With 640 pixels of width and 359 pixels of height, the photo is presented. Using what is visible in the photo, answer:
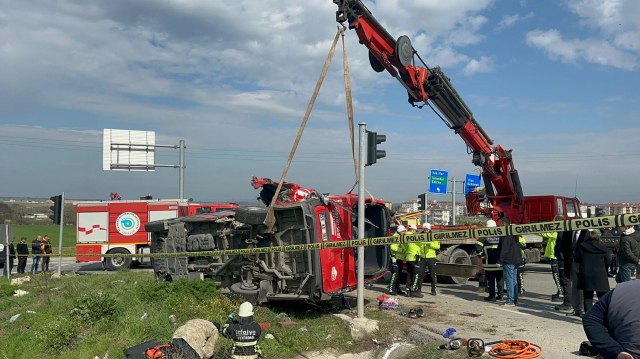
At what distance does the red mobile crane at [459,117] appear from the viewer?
11406 mm

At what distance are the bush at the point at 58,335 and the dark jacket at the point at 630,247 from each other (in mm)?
9017

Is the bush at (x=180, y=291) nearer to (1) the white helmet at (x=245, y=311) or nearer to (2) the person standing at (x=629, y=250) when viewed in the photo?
(1) the white helmet at (x=245, y=311)

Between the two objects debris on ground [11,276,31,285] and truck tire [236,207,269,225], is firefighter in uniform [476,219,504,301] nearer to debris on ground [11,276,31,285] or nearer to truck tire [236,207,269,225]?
truck tire [236,207,269,225]

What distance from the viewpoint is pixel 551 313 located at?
853 centimetres

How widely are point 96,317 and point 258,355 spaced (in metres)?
4.02

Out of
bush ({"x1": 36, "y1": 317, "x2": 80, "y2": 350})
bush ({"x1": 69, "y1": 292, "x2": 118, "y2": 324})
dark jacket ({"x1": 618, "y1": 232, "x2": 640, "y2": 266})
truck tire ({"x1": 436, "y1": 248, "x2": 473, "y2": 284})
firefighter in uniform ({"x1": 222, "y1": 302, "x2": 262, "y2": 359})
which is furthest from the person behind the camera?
truck tire ({"x1": 436, "y1": 248, "x2": 473, "y2": 284})

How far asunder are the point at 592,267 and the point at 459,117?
6.59 m

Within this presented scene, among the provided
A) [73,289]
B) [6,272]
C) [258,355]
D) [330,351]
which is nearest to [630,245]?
[330,351]

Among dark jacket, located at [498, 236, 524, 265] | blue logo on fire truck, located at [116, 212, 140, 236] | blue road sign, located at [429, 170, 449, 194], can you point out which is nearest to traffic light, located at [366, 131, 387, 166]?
dark jacket, located at [498, 236, 524, 265]

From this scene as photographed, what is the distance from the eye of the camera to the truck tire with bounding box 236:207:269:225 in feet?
26.5

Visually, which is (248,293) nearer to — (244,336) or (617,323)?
(244,336)

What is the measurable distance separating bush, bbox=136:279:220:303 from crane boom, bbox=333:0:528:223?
592 cm

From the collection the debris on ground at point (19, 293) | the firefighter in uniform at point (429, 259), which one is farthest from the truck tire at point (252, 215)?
the debris on ground at point (19, 293)

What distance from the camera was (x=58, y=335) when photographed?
730cm
